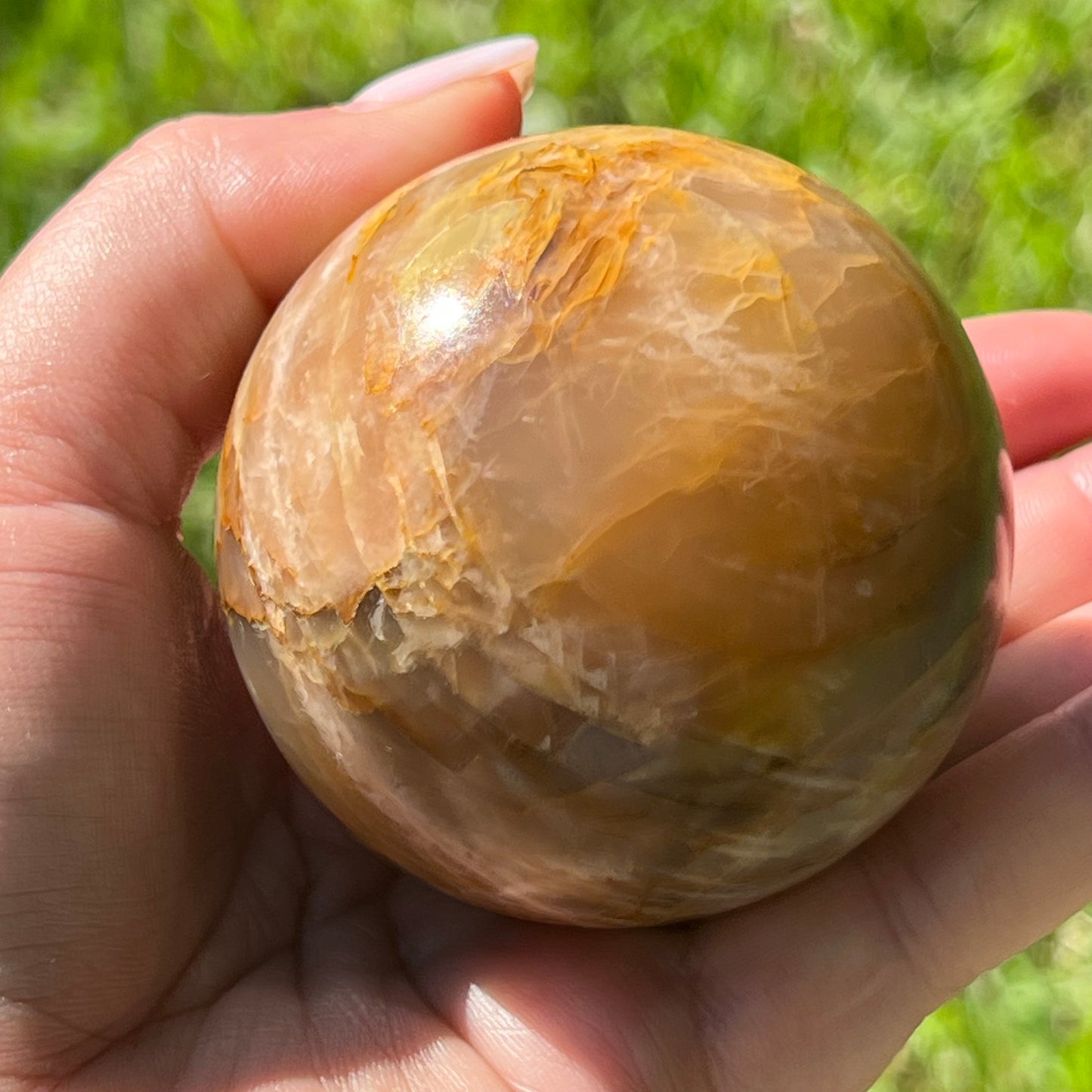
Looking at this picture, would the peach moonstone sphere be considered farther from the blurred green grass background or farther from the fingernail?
the blurred green grass background

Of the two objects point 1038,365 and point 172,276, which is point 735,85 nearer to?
point 1038,365

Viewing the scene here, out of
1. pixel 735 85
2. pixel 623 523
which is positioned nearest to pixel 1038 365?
pixel 735 85

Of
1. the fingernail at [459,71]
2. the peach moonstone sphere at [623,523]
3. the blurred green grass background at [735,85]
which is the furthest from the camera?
the blurred green grass background at [735,85]

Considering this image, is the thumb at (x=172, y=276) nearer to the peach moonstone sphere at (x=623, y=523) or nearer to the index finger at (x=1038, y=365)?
the peach moonstone sphere at (x=623, y=523)

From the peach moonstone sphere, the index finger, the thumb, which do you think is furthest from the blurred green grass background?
the peach moonstone sphere

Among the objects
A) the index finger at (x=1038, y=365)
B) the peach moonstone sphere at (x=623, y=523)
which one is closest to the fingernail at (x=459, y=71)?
the peach moonstone sphere at (x=623, y=523)

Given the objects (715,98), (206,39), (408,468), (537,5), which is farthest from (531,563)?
(206,39)
